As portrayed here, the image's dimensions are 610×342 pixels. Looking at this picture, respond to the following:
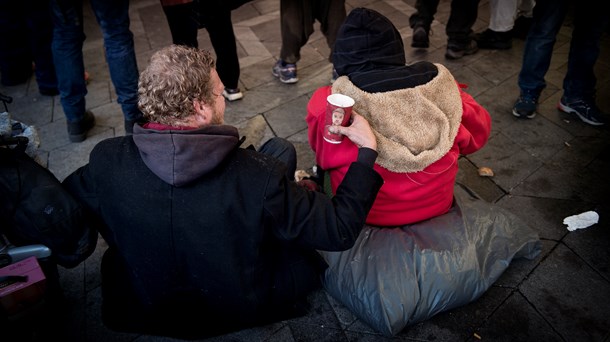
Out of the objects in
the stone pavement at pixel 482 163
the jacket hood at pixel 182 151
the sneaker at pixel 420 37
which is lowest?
the stone pavement at pixel 482 163

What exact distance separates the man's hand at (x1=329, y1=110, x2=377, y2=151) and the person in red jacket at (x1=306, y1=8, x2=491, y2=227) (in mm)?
89

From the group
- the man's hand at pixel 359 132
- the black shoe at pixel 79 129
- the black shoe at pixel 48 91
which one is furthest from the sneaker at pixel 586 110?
the black shoe at pixel 48 91

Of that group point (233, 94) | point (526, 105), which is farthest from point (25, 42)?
point (526, 105)

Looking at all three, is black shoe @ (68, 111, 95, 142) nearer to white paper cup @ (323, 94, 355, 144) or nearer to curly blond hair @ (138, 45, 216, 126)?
curly blond hair @ (138, 45, 216, 126)

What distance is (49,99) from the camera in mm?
3988

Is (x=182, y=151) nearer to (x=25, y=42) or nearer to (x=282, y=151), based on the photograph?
(x=282, y=151)

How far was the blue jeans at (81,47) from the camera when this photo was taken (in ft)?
9.35

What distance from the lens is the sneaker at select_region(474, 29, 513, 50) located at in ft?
14.5

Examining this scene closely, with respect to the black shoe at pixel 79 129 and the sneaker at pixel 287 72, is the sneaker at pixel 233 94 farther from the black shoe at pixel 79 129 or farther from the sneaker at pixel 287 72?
the black shoe at pixel 79 129

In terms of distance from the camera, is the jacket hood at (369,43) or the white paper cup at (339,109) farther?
the jacket hood at (369,43)

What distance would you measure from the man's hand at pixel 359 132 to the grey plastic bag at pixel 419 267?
62cm

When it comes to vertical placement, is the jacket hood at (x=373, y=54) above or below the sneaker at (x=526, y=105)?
above

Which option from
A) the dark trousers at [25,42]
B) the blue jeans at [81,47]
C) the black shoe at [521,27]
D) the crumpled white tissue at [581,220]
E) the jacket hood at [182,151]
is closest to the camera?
the jacket hood at [182,151]

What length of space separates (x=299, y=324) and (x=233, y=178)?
1.08m
